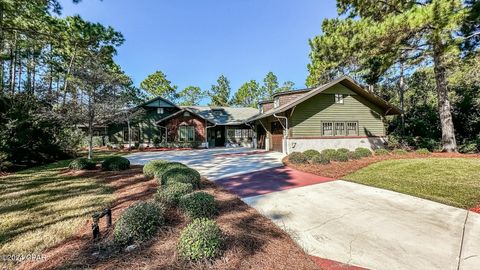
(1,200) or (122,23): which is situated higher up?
(122,23)

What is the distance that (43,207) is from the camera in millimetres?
5531

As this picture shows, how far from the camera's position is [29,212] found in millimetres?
5188

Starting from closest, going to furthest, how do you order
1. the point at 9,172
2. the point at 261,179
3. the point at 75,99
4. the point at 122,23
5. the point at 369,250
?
the point at 369,250, the point at 261,179, the point at 9,172, the point at 122,23, the point at 75,99

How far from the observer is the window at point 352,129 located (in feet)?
52.9

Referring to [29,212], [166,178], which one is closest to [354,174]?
[166,178]

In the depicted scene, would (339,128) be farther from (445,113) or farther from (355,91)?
(445,113)

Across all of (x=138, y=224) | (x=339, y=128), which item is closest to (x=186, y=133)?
(x=339, y=128)

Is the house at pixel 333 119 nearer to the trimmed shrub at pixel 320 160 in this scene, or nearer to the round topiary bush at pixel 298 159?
the round topiary bush at pixel 298 159

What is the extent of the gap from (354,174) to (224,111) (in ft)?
72.0

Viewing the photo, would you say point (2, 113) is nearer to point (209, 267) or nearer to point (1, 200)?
point (1, 200)

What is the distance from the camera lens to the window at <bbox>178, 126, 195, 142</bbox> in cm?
2398

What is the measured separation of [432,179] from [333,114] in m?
8.84

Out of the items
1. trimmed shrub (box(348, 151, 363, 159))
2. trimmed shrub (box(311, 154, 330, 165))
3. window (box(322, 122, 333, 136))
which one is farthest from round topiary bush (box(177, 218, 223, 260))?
window (box(322, 122, 333, 136))

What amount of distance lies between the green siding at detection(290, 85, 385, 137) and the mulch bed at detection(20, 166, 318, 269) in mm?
11541
